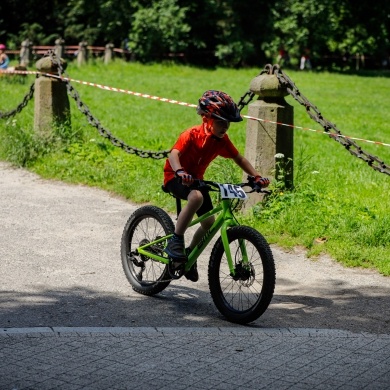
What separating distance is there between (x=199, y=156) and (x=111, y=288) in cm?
137

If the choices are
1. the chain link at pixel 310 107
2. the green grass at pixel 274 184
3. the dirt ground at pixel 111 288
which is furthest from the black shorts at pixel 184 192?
the chain link at pixel 310 107

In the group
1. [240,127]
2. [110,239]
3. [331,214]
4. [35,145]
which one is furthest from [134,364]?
[240,127]

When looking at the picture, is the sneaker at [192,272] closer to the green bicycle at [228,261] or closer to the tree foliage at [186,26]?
the green bicycle at [228,261]

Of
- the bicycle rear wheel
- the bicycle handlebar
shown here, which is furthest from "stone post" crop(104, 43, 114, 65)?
the bicycle handlebar

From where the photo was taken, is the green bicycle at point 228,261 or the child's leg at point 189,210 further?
the child's leg at point 189,210

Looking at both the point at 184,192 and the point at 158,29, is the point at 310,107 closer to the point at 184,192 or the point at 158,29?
the point at 184,192

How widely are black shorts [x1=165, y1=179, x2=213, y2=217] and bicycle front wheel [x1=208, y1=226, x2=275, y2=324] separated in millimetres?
443

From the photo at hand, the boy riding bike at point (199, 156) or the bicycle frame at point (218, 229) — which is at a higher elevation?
the boy riding bike at point (199, 156)

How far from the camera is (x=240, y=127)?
17.6 m

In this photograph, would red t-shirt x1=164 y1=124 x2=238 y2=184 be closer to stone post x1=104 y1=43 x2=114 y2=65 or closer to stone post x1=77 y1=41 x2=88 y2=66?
stone post x1=77 y1=41 x2=88 y2=66

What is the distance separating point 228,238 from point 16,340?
5.25 ft

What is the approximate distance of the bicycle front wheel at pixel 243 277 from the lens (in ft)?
19.9

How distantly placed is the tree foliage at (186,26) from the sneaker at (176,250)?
34374 millimetres

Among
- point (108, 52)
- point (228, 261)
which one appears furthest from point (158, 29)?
point (228, 261)
